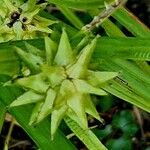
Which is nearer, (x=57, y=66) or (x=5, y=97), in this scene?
(x=57, y=66)

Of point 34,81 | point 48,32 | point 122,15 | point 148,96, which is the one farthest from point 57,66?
point 122,15

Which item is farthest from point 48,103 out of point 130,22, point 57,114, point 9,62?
point 130,22

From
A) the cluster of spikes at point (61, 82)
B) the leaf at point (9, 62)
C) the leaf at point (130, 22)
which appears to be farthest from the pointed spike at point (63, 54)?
the leaf at point (130, 22)

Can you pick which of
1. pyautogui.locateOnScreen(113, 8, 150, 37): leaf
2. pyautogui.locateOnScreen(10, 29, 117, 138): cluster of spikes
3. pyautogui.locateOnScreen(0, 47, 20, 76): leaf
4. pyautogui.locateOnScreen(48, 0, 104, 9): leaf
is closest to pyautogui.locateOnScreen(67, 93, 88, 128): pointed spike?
pyautogui.locateOnScreen(10, 29, 117, 138): cluster of spikes

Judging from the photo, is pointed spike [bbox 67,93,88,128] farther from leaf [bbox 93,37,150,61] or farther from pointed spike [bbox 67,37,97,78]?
leaf [bbox 93,37,150,61]

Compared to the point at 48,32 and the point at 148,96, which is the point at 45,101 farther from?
the point at 148,96

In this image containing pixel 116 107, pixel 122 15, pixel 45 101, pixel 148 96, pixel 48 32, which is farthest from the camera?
pixel 116 107
